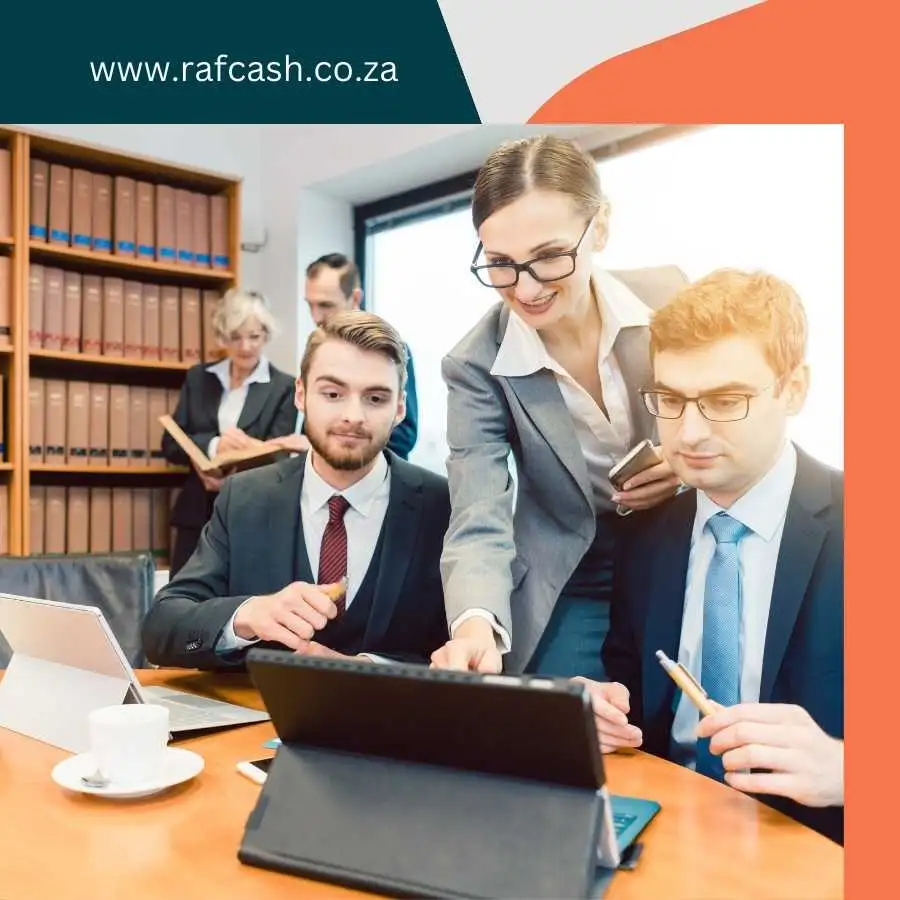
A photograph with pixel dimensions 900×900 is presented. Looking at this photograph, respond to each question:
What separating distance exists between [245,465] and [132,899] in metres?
1.99

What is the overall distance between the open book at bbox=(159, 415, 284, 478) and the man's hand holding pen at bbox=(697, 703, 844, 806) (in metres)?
1.65

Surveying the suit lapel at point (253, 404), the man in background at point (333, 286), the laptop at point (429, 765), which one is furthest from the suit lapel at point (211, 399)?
the laptop at point (429, 765)

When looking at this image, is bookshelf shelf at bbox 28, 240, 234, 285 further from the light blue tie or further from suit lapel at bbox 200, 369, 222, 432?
the light blue tie

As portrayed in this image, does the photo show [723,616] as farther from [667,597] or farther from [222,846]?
[222,846]

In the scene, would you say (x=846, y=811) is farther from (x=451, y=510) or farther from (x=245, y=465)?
(x=245, y=465)

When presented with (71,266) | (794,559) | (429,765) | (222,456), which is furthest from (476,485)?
(71,266)

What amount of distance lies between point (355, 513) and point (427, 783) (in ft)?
3.07

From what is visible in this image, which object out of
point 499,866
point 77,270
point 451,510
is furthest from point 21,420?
point 499,866

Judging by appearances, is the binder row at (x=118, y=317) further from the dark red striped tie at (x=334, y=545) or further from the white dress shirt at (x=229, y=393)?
the dark red striped tie at (x=334, y=545)

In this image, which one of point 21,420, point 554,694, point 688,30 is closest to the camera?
point 554,694

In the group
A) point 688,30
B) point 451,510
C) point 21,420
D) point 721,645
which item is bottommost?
point 721,645

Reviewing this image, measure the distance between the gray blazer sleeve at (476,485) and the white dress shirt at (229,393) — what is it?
1445mm

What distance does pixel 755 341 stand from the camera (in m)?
1.21

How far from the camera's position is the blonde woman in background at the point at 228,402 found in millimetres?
2744
